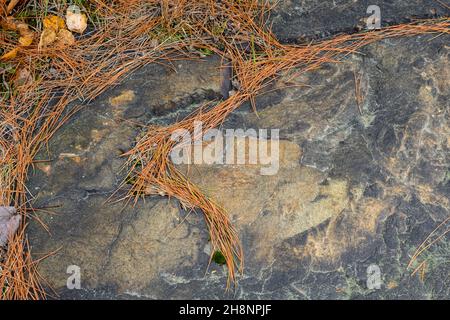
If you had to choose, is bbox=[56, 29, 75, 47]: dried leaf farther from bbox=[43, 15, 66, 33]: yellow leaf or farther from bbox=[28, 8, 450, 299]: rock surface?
bbox=[28, 8, 450, 299]: rock surface

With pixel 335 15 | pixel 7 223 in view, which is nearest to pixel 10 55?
pixel 7 223

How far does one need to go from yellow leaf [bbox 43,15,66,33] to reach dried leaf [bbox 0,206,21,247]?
0.96 m

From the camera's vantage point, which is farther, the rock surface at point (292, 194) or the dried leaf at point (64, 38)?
the dried leaf at point (64, 38)

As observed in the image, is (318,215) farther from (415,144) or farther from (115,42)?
(115,42)

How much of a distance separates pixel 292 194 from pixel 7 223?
1.24 m

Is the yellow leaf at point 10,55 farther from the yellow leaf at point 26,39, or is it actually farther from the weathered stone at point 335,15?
the weathered stone at point 335,15

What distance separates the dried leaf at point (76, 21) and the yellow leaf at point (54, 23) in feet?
0.11

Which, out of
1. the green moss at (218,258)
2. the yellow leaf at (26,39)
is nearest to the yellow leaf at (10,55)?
the yellow leaf at (26,39)

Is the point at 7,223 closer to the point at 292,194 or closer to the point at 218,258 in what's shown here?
the point at 218,258

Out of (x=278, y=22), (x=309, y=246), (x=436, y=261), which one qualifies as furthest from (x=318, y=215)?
(x=278, y=22)

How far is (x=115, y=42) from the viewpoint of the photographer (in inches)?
109

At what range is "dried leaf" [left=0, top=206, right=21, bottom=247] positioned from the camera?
2.38m

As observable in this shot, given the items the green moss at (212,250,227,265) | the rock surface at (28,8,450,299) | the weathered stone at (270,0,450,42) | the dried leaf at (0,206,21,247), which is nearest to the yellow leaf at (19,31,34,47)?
the rock surface at (28,8,450,299)

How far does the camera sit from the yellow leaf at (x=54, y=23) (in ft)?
9.16
